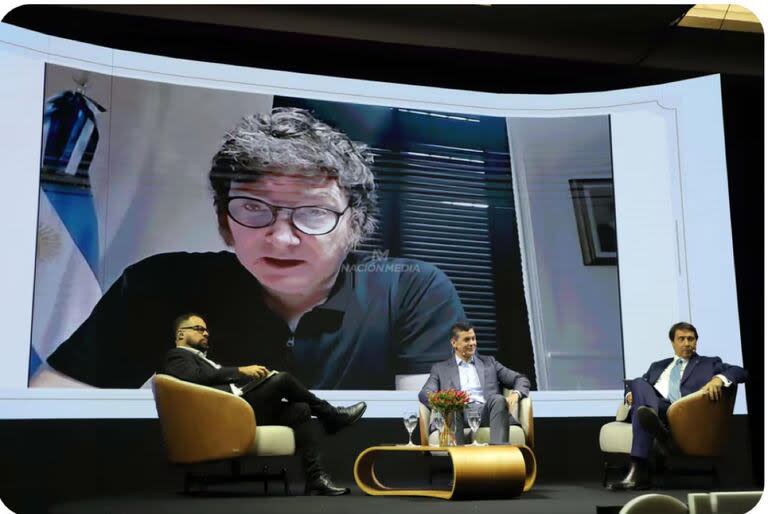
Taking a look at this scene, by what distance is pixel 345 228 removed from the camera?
5598 millimetres

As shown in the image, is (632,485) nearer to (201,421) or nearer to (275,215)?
(201,421)

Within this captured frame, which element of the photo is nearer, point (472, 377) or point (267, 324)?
point (472, 377)

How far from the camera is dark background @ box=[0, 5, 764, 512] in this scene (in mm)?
5023

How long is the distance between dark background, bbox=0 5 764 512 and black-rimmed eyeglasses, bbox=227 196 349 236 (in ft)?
2.84

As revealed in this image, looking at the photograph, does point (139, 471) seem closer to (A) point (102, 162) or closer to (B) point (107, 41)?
(A) point (102, 162)

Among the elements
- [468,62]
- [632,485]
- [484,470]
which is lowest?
[632,485]

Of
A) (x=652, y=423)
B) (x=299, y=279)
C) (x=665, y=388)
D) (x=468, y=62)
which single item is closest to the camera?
(x=652, y=423)

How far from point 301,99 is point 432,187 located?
99 centimetres

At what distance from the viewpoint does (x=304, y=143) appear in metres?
5.52

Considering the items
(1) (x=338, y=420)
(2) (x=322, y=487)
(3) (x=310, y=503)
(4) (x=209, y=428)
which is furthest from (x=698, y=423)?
(4) (x=209, y=428)

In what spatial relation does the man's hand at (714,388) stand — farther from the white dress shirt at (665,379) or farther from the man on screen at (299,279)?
the man on screen at (299,279)

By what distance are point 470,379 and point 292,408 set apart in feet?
3.65

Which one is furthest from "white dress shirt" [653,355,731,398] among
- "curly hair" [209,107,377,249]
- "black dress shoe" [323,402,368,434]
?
"curly hair" [209,107,377,249]

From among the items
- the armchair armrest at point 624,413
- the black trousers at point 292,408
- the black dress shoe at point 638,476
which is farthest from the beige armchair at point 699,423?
the black trousers at point 292,408
